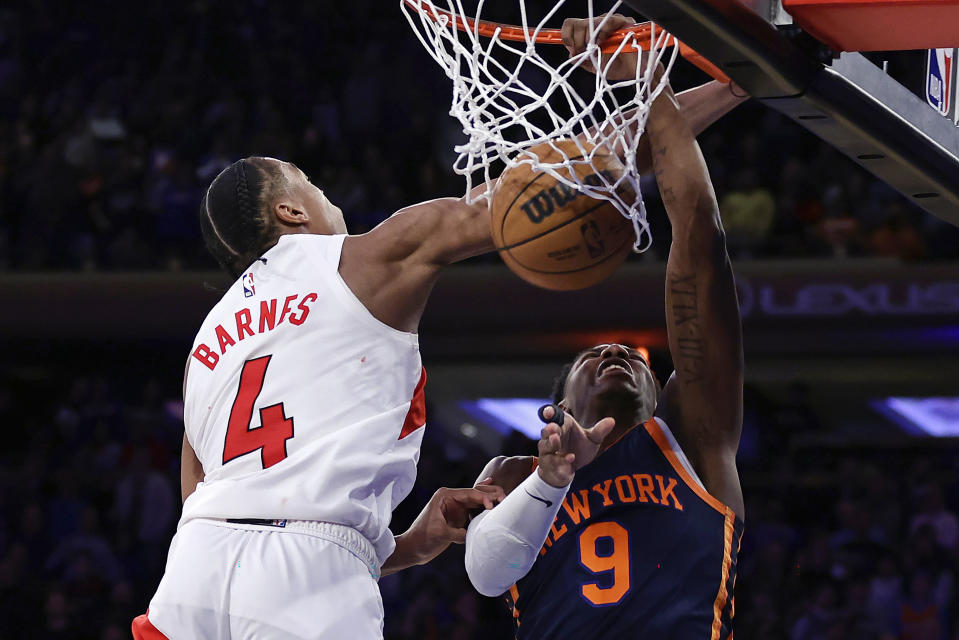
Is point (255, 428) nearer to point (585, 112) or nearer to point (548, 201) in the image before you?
point (548, 201)

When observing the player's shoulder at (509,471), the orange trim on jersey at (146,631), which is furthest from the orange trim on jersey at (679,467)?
the orange trim on jersey at (146,631)

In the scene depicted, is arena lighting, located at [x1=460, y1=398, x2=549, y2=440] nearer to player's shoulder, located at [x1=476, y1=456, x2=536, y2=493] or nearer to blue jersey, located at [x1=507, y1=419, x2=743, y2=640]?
player's shoulder, located at [x1=476, y1=456, x2=536, y2=493]

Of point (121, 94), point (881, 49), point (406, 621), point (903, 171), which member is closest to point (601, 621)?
point (903, 171)

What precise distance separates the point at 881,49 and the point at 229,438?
5.13 ft

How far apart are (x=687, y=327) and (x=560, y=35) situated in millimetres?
805

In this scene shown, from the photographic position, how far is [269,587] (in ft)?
8.65

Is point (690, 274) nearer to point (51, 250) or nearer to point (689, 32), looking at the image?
point (689, 32)

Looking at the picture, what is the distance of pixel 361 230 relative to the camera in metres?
10.2

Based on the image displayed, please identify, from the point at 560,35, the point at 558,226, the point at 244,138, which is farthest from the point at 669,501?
the point at 244,138

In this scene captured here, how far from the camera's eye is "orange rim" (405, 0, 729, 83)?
2764 mm

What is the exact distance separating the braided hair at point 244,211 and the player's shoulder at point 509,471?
902mm

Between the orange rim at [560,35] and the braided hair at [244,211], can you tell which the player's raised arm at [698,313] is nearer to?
the orange rim at [560,35]

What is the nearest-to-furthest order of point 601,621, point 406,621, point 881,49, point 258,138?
point 881,49 → point 601,621 → point 406,621 → point 258,138

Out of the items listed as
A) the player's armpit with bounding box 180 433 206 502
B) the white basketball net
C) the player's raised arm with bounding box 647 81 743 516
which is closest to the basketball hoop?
the white basketball net
